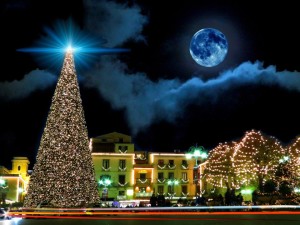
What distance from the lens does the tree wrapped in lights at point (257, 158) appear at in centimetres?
5078

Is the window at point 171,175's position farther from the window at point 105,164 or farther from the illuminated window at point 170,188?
the window at point 105,164

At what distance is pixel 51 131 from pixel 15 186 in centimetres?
4387

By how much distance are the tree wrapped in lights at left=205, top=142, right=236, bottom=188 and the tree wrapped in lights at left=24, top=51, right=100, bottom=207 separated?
21776mm

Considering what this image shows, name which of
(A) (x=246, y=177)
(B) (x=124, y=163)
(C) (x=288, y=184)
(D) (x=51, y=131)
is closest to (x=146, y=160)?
(B) (x=124, y=163)

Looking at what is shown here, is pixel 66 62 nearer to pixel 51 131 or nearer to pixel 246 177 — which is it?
pixel 51 131

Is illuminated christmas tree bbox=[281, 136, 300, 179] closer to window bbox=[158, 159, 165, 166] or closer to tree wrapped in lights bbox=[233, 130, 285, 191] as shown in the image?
tree wrapped in lights bbox=[233, 130, 285, 191]

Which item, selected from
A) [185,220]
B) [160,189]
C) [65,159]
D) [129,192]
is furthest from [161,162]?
[185,220]

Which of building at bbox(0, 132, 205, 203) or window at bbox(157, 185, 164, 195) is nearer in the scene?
building at bbox(0, 132, 205, 203)

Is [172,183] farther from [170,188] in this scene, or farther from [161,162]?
[161,162]

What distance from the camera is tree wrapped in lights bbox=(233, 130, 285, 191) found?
5078 centimetres

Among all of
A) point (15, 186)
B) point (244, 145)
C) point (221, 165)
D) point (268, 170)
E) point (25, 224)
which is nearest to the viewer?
point (25, 224)

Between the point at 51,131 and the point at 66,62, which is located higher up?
the point at 66,62

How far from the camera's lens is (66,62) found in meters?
41.4

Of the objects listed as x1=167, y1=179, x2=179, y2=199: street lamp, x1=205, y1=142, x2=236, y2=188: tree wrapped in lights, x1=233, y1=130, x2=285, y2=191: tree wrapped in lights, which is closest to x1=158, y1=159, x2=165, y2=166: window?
x1=167, y1=179, x2=179, y2=199: street lamp
